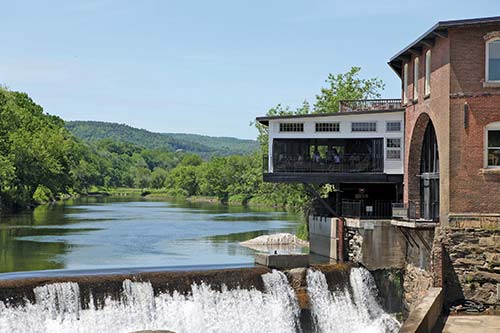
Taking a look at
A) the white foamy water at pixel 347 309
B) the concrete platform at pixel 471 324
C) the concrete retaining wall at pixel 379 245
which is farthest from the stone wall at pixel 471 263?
the concrete retaining wall at pixel 379 245

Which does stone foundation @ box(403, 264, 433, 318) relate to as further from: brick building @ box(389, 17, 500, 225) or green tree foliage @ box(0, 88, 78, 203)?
green tree foliage @ box(0, 88, 78, 203)

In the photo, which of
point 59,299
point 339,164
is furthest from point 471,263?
point 59,299

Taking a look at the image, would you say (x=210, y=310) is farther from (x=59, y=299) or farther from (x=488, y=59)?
(x=488, y=59)

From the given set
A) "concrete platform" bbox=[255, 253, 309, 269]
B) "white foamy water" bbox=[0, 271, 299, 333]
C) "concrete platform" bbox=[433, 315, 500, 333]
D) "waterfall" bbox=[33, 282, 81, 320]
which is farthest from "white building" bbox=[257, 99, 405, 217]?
"waterfall" bbox=[33, 282, 81, 320]

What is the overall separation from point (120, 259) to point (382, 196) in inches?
484

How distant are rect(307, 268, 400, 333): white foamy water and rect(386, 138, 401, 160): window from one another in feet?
21.0

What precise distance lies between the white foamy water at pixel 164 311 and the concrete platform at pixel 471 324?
567 centimetres

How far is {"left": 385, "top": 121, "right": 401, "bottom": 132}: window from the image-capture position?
113 ft

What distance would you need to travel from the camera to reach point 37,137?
3418 inches

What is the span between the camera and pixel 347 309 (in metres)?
29.1

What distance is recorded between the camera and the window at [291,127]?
35.1m

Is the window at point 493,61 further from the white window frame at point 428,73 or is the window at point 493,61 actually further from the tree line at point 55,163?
the tree line at point 55,163

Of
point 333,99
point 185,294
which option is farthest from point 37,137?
point 185,294

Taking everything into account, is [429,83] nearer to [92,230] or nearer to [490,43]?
[490,43]
